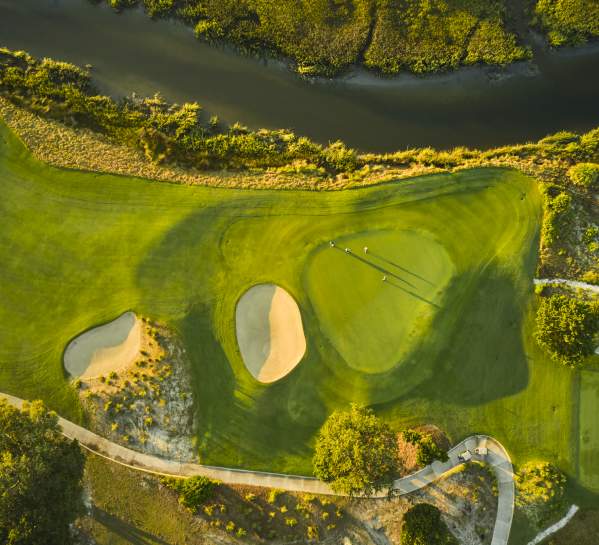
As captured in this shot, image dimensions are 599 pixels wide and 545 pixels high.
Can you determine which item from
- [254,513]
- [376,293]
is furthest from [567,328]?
[254,513]

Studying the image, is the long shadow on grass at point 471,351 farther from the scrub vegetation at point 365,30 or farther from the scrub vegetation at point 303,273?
the scrub vegetation at point 365,30

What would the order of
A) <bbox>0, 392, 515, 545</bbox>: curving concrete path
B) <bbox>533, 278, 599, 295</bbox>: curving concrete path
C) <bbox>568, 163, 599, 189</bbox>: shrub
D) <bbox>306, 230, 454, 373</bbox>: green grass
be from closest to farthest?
<bbox>0, 392, 515, 545</bbox>: curving concrete path < <bbox>306, 230, 454, 373</bbox>: green grass < <bbox>533, 278, 599, 295</bbox>: curving concrete path < <bbox>568, 163, 599, 189</bbox>: shrub

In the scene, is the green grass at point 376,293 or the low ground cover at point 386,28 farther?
the low ground cover at point 386,28

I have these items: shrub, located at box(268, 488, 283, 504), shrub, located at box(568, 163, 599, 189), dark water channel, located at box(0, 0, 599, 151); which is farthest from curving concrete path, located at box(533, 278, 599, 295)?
shrub, located at box(268, 488, 283, 504)

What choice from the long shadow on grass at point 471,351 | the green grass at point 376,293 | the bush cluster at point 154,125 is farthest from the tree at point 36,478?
the long shadow on grass at point 471,351

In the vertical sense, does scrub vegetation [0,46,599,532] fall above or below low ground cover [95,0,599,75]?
below

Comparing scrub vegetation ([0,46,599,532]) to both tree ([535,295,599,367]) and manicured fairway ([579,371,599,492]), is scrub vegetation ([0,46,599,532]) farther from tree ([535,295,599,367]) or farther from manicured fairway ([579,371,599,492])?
tree ([535,295,599,367])
